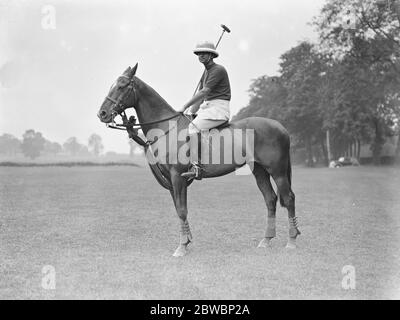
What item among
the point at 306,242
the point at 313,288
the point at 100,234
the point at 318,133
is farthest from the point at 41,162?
the point at 313,288

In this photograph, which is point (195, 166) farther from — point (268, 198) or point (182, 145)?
point (268, 198)

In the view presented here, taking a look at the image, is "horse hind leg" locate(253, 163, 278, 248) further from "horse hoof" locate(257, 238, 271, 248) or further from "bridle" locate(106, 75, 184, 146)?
"bridle" locate(106, 75, 184, 146)

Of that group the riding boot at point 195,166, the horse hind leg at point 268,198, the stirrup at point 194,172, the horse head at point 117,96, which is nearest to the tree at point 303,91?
the horse hind leg at point 268,198

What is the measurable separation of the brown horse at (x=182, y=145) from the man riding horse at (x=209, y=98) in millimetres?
196

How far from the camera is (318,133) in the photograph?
171ft

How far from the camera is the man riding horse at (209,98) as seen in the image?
336 inches

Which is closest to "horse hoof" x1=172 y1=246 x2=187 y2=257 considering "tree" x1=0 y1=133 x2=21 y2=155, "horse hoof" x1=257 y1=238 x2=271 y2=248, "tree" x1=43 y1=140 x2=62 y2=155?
"horse hoof" x1=257 y1=238 x2=271 y2=248

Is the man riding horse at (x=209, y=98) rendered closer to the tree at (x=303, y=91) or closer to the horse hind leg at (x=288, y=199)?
the horse hind leg at (x=288, y=199)

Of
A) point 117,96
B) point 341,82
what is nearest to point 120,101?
point 117,96

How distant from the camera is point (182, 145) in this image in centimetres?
876

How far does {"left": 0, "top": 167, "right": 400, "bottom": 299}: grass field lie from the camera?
6379 mm

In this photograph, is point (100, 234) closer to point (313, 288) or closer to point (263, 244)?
point (263, 244)
